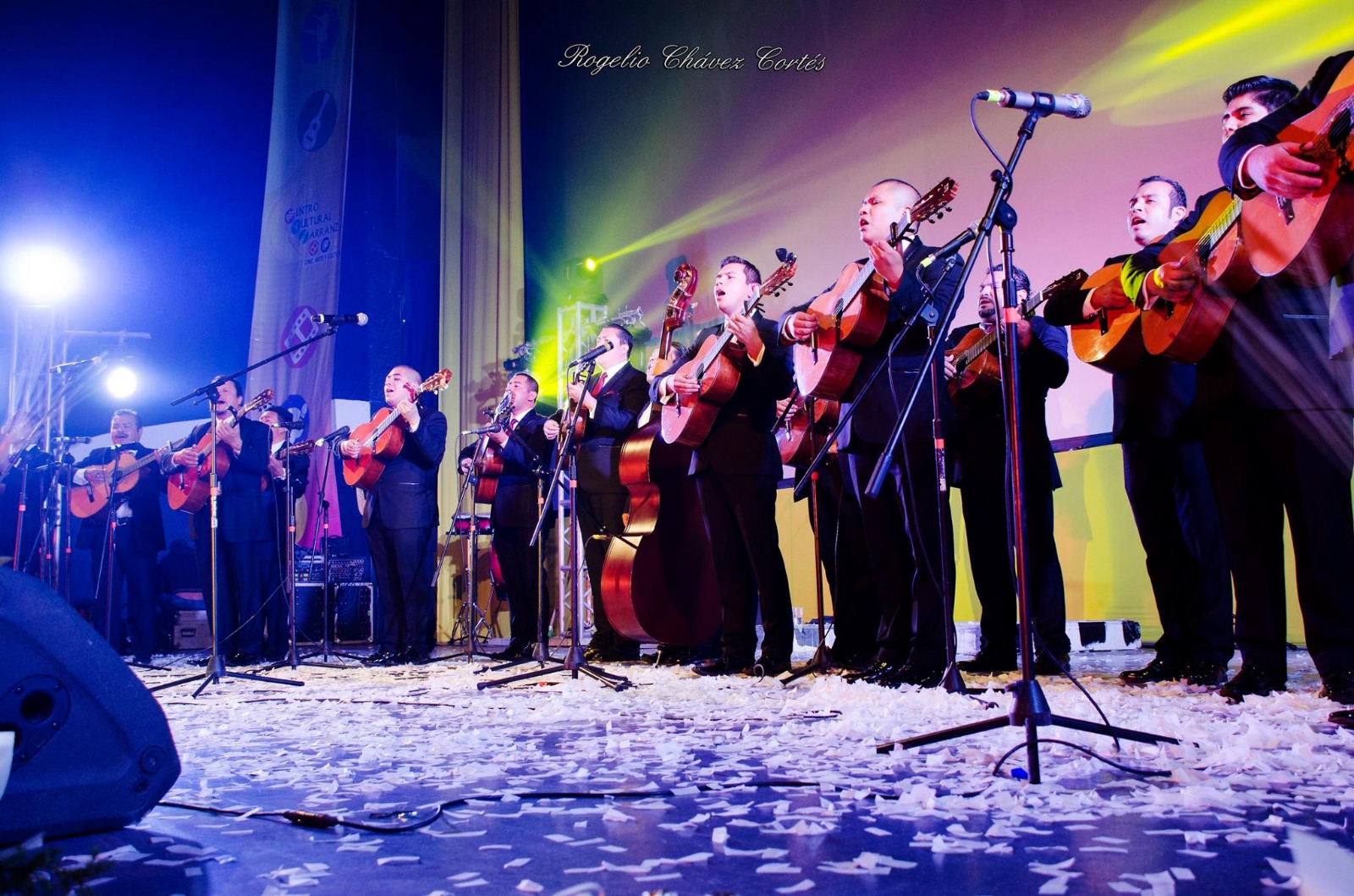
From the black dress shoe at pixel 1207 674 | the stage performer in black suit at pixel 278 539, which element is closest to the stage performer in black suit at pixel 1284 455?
the black dress shoe at pixel 1207 674

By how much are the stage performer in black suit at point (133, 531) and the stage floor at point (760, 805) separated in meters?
4.54

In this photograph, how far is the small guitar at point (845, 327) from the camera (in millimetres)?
3873

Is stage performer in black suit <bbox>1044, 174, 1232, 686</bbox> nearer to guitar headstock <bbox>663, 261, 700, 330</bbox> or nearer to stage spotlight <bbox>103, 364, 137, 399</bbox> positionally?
guitar headstock <bbox>663, 261, 700, 330</bbox>

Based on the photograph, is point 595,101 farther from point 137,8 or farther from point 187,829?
point 187,829

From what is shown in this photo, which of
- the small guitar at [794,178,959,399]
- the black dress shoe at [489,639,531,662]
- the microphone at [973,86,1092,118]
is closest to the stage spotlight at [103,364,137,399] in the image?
the black dress shoe at [489,639,531,662]

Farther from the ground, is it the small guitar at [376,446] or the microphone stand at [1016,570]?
the small guitar at [376,446]

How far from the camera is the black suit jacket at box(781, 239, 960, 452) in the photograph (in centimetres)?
385

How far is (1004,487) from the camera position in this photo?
4500 millimetres

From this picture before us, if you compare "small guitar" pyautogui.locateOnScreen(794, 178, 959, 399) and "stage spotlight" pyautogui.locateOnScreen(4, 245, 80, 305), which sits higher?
"stage spotlight" pyautogui.locateOnScreen(4, 245, 80, 305)

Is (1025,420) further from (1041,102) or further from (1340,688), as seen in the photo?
(1041,102)

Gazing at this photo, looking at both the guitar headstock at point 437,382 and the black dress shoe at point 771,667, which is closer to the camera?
the black dress shoe at point 771,667

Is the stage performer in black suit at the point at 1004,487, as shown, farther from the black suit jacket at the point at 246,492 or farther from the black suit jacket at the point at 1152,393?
the black suit jacket at the point at 246,492

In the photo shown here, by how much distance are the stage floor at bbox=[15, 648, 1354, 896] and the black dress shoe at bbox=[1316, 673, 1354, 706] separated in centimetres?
3

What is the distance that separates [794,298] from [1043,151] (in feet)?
7.12
